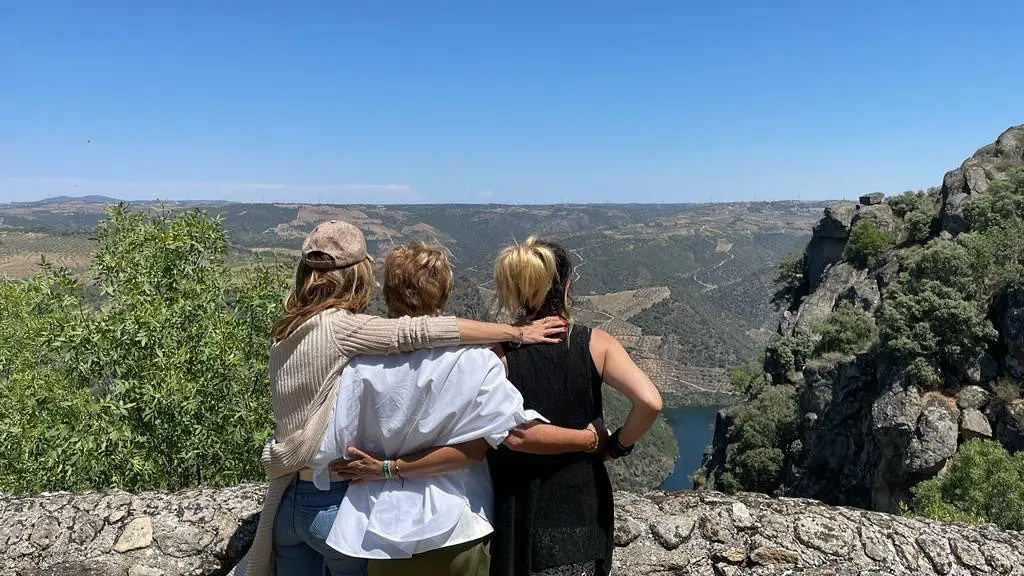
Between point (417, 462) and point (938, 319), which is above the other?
point (417, 462)

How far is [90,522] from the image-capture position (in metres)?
4.29

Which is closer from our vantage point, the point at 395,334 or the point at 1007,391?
the point at 395,334

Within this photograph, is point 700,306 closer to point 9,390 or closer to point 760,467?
point 760,467

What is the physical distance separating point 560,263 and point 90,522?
376 cm

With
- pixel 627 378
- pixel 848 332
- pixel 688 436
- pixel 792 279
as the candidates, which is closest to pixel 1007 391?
pixel 848 332

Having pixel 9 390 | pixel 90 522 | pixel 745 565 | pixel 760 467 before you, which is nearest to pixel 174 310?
pixel 9 390

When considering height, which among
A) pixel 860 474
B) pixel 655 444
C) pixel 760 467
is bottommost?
pixel 655 444

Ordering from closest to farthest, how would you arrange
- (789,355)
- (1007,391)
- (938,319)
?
(1007,391) < (938,319) < (789,355)

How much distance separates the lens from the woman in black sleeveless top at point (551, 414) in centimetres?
272

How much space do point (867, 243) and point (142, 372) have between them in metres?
56.5

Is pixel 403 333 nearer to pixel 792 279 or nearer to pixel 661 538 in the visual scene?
pixel 661 538

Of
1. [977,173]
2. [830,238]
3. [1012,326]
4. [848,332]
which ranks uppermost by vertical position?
[977,173]

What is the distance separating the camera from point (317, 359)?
2627mm

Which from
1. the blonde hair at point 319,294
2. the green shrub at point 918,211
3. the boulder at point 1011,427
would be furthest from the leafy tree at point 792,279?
the blonde hair at point 319,294
